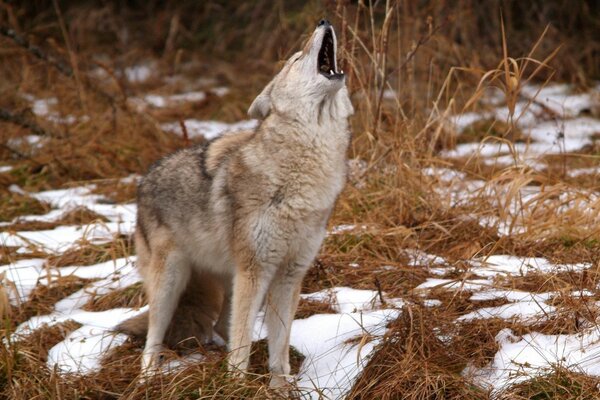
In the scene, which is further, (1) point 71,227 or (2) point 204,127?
(2) point 204,127

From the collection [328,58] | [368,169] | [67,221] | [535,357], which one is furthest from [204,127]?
[535,357]

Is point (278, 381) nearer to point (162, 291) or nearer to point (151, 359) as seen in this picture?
point (151, 359)

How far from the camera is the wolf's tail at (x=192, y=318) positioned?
4.67 metres

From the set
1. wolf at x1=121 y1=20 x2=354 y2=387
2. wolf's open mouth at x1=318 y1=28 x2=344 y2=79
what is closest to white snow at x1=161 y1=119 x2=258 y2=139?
wolf at x1=121 y1=20 x2=354 y2=387

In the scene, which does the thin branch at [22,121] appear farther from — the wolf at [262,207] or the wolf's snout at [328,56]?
the wolf's snout at [328,56]

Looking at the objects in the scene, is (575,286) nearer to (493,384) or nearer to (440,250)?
(493,384)

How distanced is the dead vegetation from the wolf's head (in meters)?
1.06

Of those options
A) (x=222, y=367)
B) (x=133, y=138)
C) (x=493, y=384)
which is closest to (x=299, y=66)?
(x=222, y=367)

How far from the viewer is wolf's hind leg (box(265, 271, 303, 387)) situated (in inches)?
166

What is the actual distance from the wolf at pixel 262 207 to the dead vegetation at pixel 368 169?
0.30 m

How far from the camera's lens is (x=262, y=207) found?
4.02 metres

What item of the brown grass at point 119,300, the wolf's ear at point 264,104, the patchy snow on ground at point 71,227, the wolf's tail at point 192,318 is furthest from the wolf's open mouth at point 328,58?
the patchy snow on ground at point 71,227

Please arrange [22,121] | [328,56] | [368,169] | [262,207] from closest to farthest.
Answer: [262,207] → [328,56] → [368,169] → [22,121]

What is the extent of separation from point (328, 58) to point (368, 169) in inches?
79.1
